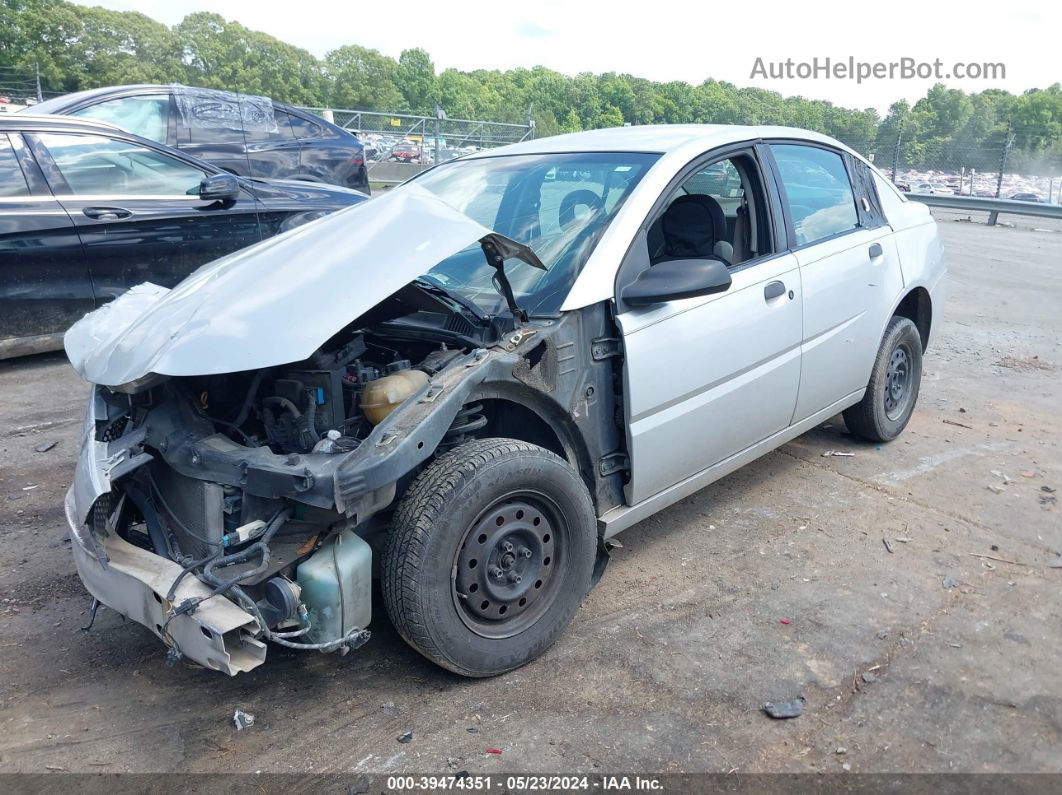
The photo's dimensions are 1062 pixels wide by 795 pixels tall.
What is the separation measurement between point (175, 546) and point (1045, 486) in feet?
13.9

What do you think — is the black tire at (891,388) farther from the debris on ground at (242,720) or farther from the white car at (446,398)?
the debris on ground at (242,720)

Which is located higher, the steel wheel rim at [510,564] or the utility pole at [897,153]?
the utility pole at [897,153]

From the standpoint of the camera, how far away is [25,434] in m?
4.92

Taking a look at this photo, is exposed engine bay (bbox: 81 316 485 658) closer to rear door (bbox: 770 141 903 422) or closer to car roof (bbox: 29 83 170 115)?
rear door (bbox: 770 141 903 422)

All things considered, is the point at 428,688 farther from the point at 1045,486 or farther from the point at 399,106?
the point at 399,106

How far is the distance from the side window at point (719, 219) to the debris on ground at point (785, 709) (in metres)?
1.93

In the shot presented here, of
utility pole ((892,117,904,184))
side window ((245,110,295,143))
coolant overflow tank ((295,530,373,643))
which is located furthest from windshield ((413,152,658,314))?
utility pole ((892,117,904,184))

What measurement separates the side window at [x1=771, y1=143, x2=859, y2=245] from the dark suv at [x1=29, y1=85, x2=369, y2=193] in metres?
5.71

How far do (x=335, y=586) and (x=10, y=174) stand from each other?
15.7 feet

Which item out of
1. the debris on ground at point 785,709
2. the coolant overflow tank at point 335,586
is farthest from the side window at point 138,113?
the debris on ground at point 785,709

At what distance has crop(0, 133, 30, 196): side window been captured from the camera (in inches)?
222

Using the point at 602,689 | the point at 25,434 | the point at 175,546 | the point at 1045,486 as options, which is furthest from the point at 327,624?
the point at 1045,486

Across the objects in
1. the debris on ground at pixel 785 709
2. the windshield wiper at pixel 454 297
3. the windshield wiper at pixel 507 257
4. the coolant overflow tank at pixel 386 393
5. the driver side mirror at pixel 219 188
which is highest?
the driver side mirror at pixel 219 188

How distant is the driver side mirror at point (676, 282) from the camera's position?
3068 millimetres
